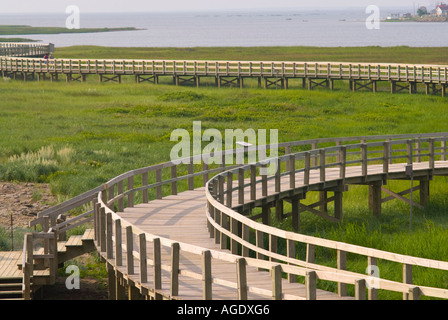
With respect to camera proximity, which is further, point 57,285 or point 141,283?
point 57,285

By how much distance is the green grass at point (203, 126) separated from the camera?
20.5 meters

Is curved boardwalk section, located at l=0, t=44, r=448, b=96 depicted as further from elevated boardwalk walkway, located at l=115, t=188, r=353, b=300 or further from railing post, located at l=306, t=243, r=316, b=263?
railing post, located at l=306, t=243, r=316, b=263

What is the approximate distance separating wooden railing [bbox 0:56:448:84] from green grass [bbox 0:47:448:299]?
1.39m

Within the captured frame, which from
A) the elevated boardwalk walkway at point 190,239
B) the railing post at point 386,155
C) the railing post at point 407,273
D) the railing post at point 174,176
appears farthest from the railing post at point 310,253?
the railing post at point 386,155

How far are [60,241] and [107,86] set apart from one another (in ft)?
139

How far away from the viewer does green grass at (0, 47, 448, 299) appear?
20516mm

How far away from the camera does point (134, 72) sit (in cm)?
6291

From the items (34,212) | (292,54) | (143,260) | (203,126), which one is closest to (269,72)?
(203,126)

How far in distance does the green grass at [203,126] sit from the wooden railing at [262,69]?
1394 mm

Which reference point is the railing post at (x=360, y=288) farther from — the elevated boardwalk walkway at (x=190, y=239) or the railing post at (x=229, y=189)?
the railing post at (x=229, y=189)

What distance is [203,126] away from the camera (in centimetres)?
3941
